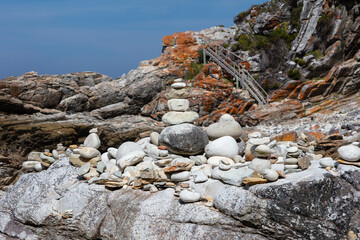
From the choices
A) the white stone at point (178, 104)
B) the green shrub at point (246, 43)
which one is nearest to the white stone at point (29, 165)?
the white stone at point (178, 104)

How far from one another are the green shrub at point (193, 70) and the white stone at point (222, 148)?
20.8 m

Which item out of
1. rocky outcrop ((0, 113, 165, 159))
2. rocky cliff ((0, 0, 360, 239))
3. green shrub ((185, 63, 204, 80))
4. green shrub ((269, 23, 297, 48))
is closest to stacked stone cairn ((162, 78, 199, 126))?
rocky cliff ((0, 0, 360, 239))

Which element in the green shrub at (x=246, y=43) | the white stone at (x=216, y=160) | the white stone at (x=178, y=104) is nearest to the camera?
the white stone at (x=216, y=160)

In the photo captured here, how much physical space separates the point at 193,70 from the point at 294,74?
8.55 m

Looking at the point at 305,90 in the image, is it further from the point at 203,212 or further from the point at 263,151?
the point at 203,212

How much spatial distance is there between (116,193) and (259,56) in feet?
74.9

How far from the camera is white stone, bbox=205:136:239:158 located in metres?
7.46

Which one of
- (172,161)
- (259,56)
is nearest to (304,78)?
(259,56)

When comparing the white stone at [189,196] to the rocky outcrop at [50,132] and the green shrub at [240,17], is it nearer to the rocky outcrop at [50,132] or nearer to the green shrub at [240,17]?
the rocky outcrop at [50,132]

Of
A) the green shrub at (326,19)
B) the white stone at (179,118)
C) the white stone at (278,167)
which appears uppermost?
the green shrub at (326,19)

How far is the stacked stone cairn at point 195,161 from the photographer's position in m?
5.95

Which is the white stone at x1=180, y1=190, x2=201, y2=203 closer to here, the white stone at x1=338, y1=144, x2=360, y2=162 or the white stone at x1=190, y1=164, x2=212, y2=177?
the white stone at x1=190, y1=164, x2=212, y2=177

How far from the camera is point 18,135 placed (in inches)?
760

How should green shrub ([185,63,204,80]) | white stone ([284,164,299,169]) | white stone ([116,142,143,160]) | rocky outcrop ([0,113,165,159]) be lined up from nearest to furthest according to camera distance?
white stone ([284,164,299,169]), white stone ([116,142,143,160]), rocky outcrop ([0,113,165,159]), green shrub ([185,63,204,80])
